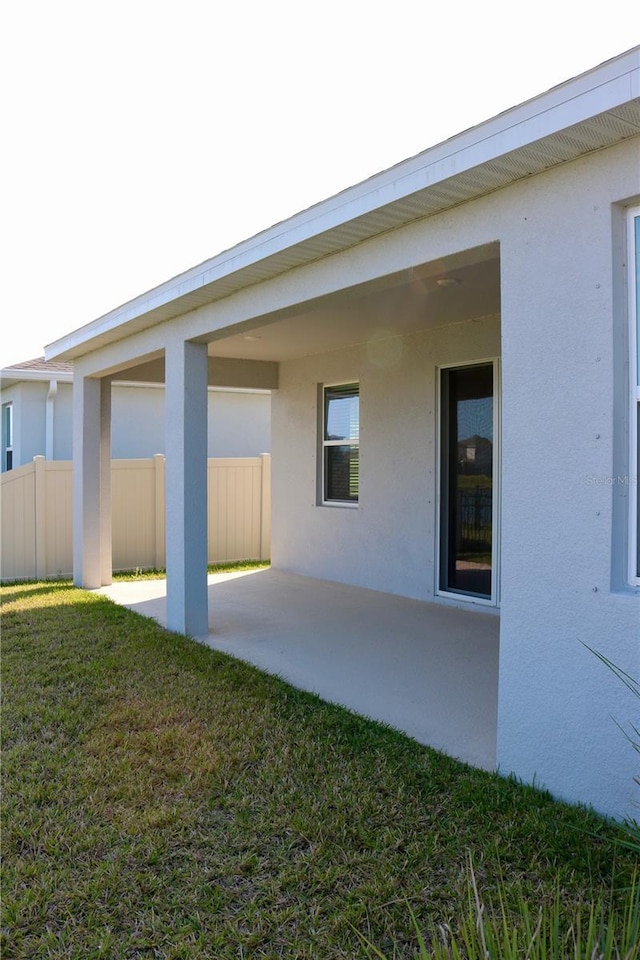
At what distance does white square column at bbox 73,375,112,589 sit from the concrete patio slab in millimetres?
471

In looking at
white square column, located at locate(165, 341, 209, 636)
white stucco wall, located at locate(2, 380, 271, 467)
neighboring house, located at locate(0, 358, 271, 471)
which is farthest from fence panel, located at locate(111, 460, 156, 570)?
white square column, located at locate(165, 341, 209, 636)

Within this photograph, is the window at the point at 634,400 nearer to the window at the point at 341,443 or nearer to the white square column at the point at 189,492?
the white square column at the point at 189,492

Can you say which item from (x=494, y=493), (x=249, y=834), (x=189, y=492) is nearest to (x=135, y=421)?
(x=189, y=492)

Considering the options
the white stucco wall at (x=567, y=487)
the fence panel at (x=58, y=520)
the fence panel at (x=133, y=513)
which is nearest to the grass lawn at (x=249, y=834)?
the white stucco wall at (x=567, y=487)

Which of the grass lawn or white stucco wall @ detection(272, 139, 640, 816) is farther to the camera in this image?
white stucco wall @ detection(272, 139, 640, 816)

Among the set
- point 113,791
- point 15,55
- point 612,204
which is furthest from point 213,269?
point 113,791

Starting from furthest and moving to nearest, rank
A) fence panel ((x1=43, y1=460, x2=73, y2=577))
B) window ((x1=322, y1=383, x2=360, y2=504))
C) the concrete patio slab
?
fence panel ((x1=43, y1=460, x2=73, y2=577))
window ((x1=322, y1=383, x2=360, y2=504))
the concrete patio slab

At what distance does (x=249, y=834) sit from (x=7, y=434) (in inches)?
587

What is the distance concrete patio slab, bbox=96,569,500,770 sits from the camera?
15.1ft

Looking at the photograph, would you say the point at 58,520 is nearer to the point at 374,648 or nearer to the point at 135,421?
the point at 135,421

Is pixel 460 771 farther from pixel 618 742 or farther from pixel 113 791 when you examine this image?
pixel 113 791

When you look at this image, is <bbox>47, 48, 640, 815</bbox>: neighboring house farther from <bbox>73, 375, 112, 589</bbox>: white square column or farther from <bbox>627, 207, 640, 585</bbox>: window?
<bbox>73, 375, 112, 589</bbox>: white square column

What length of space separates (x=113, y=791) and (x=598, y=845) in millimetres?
2326

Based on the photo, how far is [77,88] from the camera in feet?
21.2
